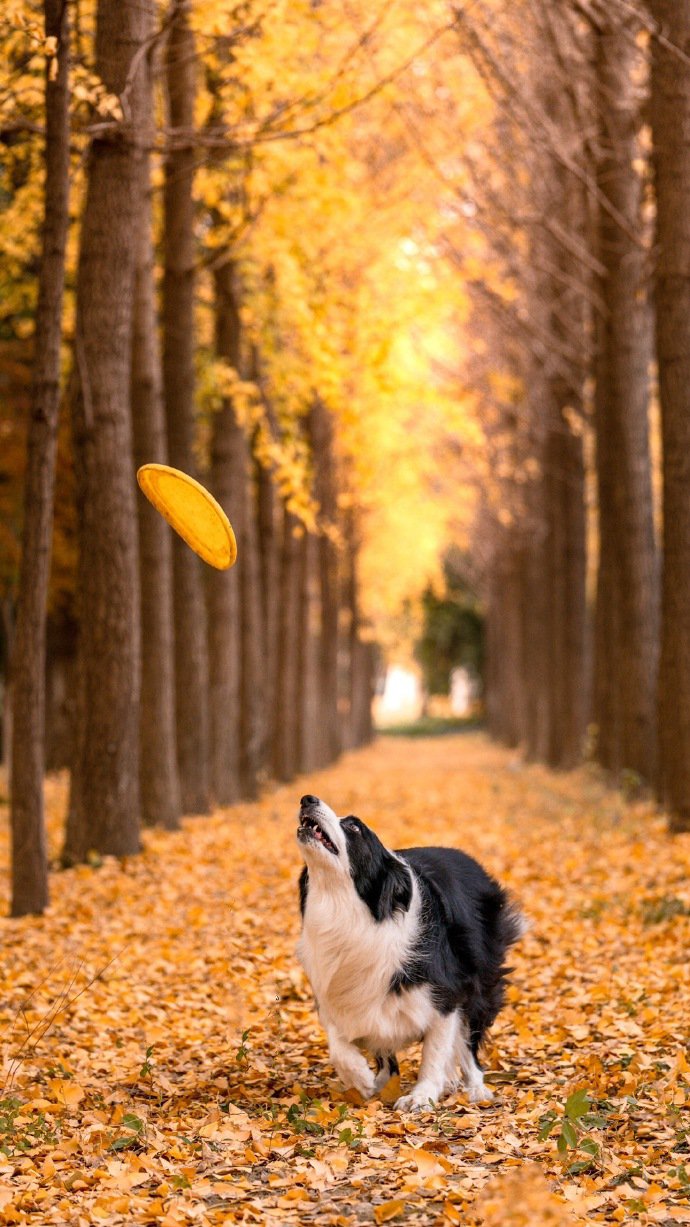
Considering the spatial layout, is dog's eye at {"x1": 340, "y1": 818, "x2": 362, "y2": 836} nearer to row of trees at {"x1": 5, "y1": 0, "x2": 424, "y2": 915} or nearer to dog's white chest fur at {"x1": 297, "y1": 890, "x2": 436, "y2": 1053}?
dog's white chest fur at {"x1": 297, "y1": 890, "x2": 436, "y2": 1053}

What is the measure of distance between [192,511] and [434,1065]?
302 centimetres

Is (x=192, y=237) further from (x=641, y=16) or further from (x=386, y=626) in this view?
(x=386, y=626)

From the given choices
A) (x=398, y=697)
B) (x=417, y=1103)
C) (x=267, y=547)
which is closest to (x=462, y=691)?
(x=398, y=697)

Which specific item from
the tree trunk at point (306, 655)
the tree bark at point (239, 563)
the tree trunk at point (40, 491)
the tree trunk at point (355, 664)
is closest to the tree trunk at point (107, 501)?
the tree trunk at point (40, 491)

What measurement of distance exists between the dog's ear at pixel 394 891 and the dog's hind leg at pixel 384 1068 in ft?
2.47

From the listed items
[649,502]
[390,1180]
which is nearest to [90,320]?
[649,502]

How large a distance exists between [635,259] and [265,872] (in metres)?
8.87

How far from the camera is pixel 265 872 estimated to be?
13.4 metres

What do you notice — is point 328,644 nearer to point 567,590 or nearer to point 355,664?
point 567,590

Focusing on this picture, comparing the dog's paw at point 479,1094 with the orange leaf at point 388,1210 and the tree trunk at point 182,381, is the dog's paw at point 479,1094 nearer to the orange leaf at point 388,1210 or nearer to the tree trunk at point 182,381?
the orange leaf at point 388,1210

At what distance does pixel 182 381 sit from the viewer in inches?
675

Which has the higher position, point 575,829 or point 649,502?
point 649,502

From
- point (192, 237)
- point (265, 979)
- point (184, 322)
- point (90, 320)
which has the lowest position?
point (265, 979)

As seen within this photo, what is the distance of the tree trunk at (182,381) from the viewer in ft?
55.0
